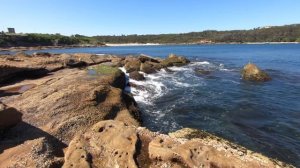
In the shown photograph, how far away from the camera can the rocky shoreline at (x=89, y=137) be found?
9180mm

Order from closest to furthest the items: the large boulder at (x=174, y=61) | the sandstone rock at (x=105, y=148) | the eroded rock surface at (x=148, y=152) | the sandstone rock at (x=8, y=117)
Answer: the eroded rock surface at (x=148, y=152) → the sandstone rock at (x=105, y=148) → the sandstone rock at (x=8, y=117) → the large boulder at (x=174, y=61)

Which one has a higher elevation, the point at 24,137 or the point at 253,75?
the point at 24,137

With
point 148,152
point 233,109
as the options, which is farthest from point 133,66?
point 148,152

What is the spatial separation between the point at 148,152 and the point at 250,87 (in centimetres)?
2418

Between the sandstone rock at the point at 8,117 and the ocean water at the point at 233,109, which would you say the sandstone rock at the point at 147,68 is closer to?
the ocean water at the point at 233,109

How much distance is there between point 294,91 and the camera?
28.7m

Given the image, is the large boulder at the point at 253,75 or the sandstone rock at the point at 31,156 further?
the large boulder at the point at 253,75

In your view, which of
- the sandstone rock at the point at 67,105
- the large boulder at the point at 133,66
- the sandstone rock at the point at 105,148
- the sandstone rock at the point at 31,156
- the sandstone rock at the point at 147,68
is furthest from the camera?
the sandstone rock at the point at 147,68

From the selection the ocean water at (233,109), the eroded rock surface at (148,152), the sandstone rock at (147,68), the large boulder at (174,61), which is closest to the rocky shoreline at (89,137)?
the eroded rock surface at (148,152)

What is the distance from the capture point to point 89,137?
35.0 feet

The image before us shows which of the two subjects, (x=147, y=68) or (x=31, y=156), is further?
(x=147, y=68)

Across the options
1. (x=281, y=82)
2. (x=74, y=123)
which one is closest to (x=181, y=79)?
(x=281, y=82)

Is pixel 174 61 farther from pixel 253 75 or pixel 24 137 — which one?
pixel 24 137

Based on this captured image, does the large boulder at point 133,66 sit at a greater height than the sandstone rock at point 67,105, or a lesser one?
lesser
